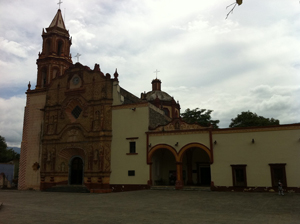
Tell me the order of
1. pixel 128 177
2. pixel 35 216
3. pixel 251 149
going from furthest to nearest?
pixel 128 177 → pixel 251 149 → pixel 35 216

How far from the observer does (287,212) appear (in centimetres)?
1113

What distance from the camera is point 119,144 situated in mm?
25406

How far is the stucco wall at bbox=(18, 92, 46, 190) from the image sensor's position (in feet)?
94.1

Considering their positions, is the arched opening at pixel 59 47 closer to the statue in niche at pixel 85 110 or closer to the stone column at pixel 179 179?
the statue in niche at pixel 85 110

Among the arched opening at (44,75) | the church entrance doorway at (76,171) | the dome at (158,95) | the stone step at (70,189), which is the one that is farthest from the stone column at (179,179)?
the arched opening at (44,75)

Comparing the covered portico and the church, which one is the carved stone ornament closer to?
the church

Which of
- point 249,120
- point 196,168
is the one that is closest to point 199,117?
point 249,120

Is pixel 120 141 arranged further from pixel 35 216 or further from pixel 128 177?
pixel 35 216

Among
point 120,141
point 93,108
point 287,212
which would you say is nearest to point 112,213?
point 287,212

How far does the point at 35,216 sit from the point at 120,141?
14891 millimetres

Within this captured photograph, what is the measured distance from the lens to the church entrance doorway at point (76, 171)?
27.0 metres

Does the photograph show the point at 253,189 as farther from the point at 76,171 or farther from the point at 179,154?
the point at 76,171

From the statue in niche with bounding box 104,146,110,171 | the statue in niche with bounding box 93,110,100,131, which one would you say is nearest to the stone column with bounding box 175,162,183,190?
the statue in niche with bounding box 104,146,110,171

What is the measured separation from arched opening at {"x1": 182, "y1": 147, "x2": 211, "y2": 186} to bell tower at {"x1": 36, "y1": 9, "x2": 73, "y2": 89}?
56.2 ft
